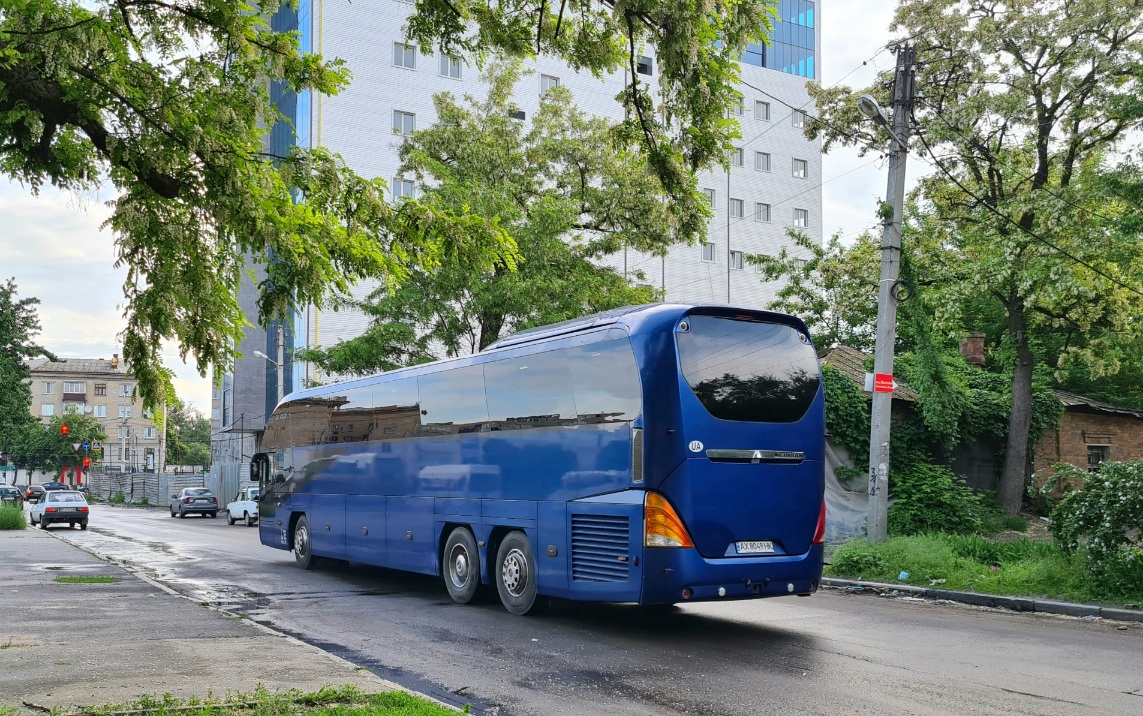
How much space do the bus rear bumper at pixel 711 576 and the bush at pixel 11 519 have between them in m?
31.9

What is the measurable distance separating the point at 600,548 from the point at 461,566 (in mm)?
3498

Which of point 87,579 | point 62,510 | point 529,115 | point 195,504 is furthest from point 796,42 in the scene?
point 87,579

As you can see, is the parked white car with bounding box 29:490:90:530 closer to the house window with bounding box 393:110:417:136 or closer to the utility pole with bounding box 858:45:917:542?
the house window with bounding box 393:110:417:136

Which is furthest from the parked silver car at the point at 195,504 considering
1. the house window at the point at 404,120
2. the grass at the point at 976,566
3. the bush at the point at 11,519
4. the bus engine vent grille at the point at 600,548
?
the bus engine vent grille at the point at 600,548

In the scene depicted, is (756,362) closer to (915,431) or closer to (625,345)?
(625,345)

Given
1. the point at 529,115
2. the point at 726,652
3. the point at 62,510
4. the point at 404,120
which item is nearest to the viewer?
the point at 726,652

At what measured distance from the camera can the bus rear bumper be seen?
9.64m

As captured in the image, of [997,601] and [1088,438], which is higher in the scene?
[1088,438]

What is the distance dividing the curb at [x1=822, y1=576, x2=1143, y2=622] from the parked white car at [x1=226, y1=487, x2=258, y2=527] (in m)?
28.6

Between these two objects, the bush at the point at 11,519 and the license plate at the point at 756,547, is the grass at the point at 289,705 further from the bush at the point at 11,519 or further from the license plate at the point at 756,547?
→ the bush at the point at 11,519

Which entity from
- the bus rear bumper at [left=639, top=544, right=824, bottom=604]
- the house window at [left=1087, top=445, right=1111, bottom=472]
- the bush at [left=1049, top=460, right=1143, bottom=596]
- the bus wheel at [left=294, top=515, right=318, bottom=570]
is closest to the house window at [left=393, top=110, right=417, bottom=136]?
the bus wheel at [left=294, top=515, right=318, bottom=570]

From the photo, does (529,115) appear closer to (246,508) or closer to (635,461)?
(246,508)

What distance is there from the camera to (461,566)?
13.3 meters

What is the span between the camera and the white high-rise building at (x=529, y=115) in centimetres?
4547
